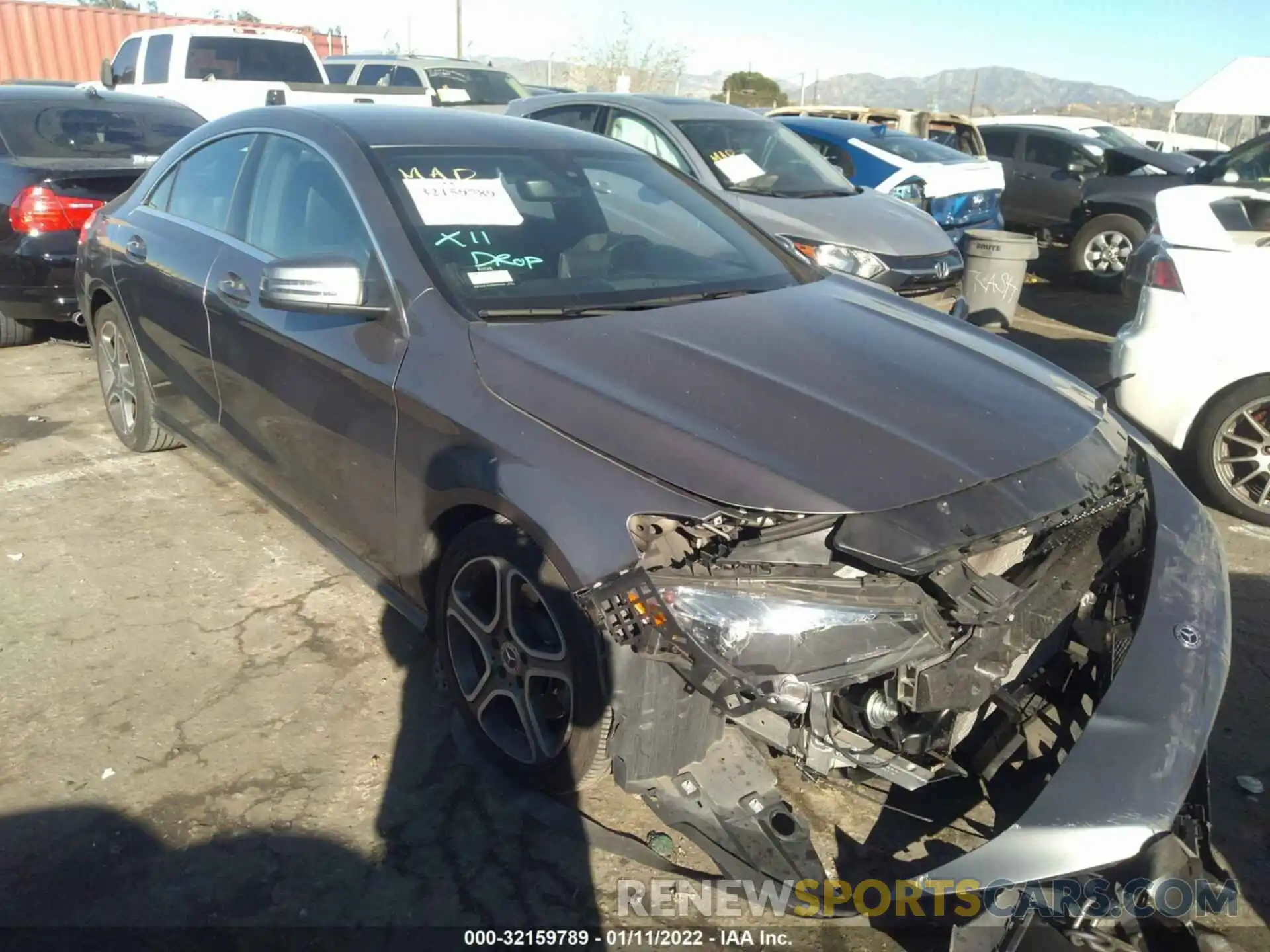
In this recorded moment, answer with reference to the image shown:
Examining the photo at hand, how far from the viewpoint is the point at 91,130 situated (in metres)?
6.95

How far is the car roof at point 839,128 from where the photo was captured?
381 inches

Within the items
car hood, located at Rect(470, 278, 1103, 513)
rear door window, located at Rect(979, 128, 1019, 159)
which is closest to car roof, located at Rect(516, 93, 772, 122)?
car hood, located at Rect(470, 278, 1103, 513)

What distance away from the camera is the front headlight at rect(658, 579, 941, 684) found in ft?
6.84

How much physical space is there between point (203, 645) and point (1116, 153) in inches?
432

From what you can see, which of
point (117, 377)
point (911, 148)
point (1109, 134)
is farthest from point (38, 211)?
point (1109, 134)

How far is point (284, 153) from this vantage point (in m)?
3.53

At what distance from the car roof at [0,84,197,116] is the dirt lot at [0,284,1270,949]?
387 centimetres

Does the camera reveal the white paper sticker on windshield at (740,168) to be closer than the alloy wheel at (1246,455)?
No

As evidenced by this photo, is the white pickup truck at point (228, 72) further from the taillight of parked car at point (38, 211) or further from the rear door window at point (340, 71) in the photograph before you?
the taillight of parked car at point (38, 211)

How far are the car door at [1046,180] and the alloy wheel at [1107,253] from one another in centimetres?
91

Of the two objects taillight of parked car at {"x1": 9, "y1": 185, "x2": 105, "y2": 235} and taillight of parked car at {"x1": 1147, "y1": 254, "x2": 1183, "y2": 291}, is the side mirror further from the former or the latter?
taillight of parked car at {"x1": 9, "y1": 185, "x2": 105, "y2": 235}

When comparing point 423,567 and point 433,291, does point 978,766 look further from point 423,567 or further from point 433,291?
point 433,291

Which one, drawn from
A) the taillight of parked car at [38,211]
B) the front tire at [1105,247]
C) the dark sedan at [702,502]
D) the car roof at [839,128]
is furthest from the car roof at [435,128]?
the front tire at [1105,247]

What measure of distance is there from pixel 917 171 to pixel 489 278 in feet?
23.8
